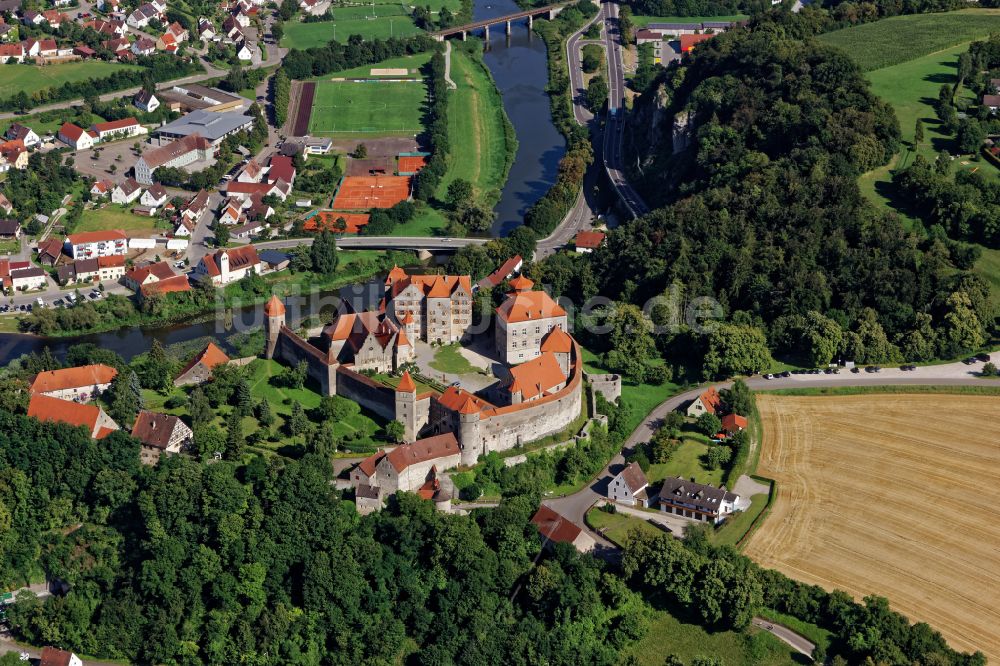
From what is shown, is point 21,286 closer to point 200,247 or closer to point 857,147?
point 200,247

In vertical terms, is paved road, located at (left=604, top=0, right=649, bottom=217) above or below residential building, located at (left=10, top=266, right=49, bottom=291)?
below

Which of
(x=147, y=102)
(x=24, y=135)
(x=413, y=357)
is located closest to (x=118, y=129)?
(x=147, y=102)

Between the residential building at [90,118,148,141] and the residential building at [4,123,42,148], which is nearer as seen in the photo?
the residential building at [4,123,42,148]

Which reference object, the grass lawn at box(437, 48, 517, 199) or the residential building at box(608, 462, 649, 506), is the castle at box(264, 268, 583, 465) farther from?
the grass lawn at box(437, 48, 517, 199)

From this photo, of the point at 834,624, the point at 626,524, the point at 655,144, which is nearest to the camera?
the point at 834,624

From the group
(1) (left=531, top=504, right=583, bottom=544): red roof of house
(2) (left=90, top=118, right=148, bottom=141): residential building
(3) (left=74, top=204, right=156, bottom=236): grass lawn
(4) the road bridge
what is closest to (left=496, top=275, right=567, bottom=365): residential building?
(1) (left=531, top=504, right=583, bottom=544): red roof of house

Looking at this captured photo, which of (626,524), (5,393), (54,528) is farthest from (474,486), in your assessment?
(5,393)

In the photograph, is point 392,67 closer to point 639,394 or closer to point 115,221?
point 115,221

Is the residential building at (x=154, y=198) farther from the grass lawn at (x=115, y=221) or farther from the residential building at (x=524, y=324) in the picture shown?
the residential building at (x=524, y=324)
